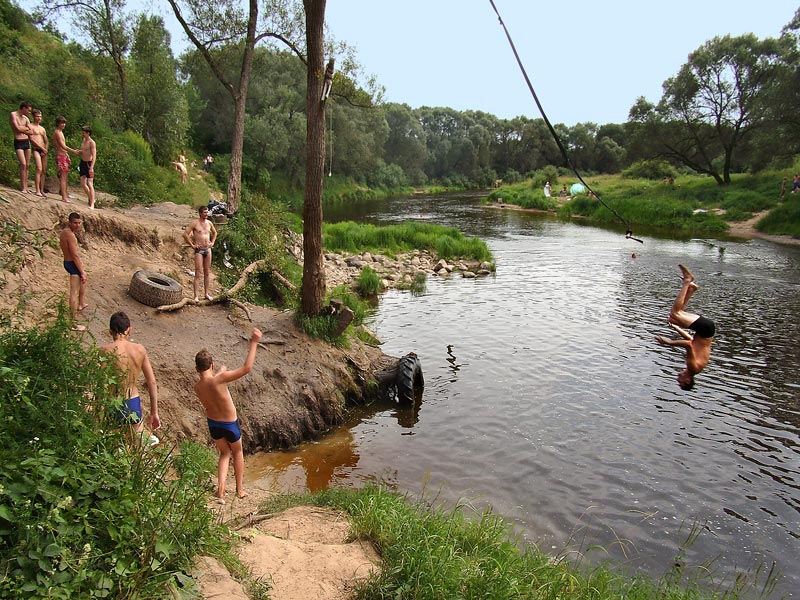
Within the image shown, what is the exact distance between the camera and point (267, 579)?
471 cm

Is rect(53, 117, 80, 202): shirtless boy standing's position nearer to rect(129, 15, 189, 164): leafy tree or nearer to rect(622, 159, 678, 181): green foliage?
rect(129, 15, 189, 164): leafy tree

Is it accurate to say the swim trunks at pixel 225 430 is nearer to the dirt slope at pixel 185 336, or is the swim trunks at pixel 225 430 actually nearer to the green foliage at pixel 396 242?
the dirt slope at pixel 185 336

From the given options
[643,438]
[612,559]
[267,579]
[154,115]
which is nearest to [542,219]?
[154,115]

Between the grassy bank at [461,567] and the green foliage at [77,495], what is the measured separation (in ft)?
5.49

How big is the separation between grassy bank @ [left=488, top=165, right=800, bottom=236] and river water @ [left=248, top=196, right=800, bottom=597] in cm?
2007

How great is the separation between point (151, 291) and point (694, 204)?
45624 millimetres

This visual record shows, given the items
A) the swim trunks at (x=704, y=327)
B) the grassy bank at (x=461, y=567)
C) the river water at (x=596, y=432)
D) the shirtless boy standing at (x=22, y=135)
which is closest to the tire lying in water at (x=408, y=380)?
the river water at (x=596, y=432)

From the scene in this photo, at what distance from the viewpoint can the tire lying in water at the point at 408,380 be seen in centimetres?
1168

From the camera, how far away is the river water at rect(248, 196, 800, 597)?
25.6ft

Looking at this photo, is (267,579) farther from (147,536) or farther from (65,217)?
(65,217)

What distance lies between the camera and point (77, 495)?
12.8 ft

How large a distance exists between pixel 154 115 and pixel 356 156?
33250 mm

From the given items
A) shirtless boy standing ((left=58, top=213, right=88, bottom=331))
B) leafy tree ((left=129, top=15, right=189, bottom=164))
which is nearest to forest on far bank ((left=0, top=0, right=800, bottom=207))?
leafy tree ((left=129, top=15, right=189, bottom=164))

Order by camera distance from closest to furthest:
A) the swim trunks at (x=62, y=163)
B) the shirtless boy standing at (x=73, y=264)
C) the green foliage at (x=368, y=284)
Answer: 1. the shirtless boy standing at (x=73, y=264)
2. the swim trunks at (x=62, y=163)
3. the green foliage at (x=368, y=284)
